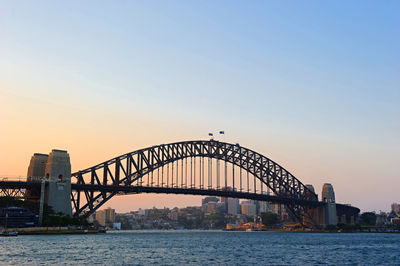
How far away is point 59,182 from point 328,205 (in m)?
90.1

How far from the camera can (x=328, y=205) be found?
146250 mm

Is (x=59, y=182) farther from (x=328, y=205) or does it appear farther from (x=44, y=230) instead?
(x=328, y=205)

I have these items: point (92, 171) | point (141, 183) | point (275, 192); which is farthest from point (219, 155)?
point (92, 171)

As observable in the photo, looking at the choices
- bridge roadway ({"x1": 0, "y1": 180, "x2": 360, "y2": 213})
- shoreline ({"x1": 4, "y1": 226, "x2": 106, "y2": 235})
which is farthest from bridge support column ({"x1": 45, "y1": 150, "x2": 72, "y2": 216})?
shoreline ({"x1": 4, "y1": 226, "x2": 106, "y2": 235})

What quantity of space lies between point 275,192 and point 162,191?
45991mm

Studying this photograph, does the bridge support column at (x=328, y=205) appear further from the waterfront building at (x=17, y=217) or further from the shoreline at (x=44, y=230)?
the waterfront building at (x=17, y=217)

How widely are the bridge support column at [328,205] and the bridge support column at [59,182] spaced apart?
287 ft

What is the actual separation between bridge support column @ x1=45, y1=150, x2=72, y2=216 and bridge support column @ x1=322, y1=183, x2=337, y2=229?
87.5 meters

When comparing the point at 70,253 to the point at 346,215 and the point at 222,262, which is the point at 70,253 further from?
the point at 346,215

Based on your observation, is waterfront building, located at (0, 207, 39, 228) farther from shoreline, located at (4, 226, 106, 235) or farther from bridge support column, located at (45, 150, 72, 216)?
bridge support column, located at (45, 150, 72, 216)

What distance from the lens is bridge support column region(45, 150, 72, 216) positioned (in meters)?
85.4

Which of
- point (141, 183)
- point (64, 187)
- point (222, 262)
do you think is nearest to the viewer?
point (222, 262)

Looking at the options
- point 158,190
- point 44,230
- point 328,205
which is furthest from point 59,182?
point 328,205

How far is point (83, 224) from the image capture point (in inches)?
3666
